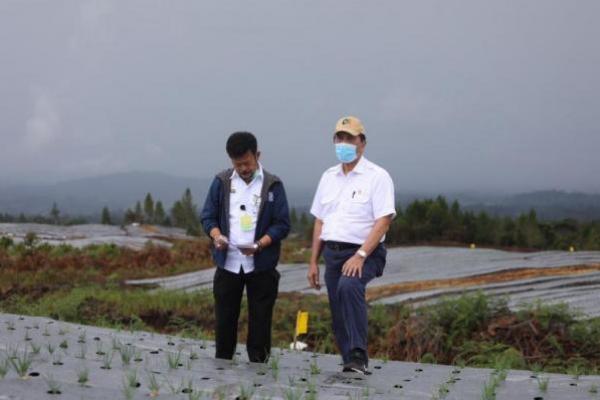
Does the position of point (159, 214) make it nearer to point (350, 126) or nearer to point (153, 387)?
point (350, 126)

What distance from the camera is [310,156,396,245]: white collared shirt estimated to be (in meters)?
4.78

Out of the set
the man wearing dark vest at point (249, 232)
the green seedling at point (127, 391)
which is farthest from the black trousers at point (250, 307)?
the green seedling at point (127, 391)

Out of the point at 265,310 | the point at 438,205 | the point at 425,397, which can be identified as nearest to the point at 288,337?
the point at 265,310

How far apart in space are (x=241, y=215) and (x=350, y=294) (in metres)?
0.86

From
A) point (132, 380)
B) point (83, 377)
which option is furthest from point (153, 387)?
point (83, 377)

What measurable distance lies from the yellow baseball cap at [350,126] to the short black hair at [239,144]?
54cm

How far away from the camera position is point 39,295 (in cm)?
1387

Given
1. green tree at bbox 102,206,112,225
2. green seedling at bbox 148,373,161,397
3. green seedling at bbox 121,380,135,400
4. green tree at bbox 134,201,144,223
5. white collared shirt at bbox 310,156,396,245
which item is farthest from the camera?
green tree at bbox 102,206,112,225

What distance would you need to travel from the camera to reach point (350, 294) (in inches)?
184

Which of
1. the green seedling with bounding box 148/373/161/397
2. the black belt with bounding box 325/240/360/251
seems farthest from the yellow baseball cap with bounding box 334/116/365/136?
the green seedling with bounding box 148/373/161/397

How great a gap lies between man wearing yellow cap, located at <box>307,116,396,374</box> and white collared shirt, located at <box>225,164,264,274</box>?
0.41 m

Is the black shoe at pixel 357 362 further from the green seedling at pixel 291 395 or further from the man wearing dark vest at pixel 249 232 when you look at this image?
the green seedling at pixel 291 395

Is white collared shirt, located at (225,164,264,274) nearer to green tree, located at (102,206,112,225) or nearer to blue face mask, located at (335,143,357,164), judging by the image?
blue face mask, located at (335,143,357,164)

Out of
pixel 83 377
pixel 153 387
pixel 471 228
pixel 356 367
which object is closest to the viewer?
pixel 153 387
